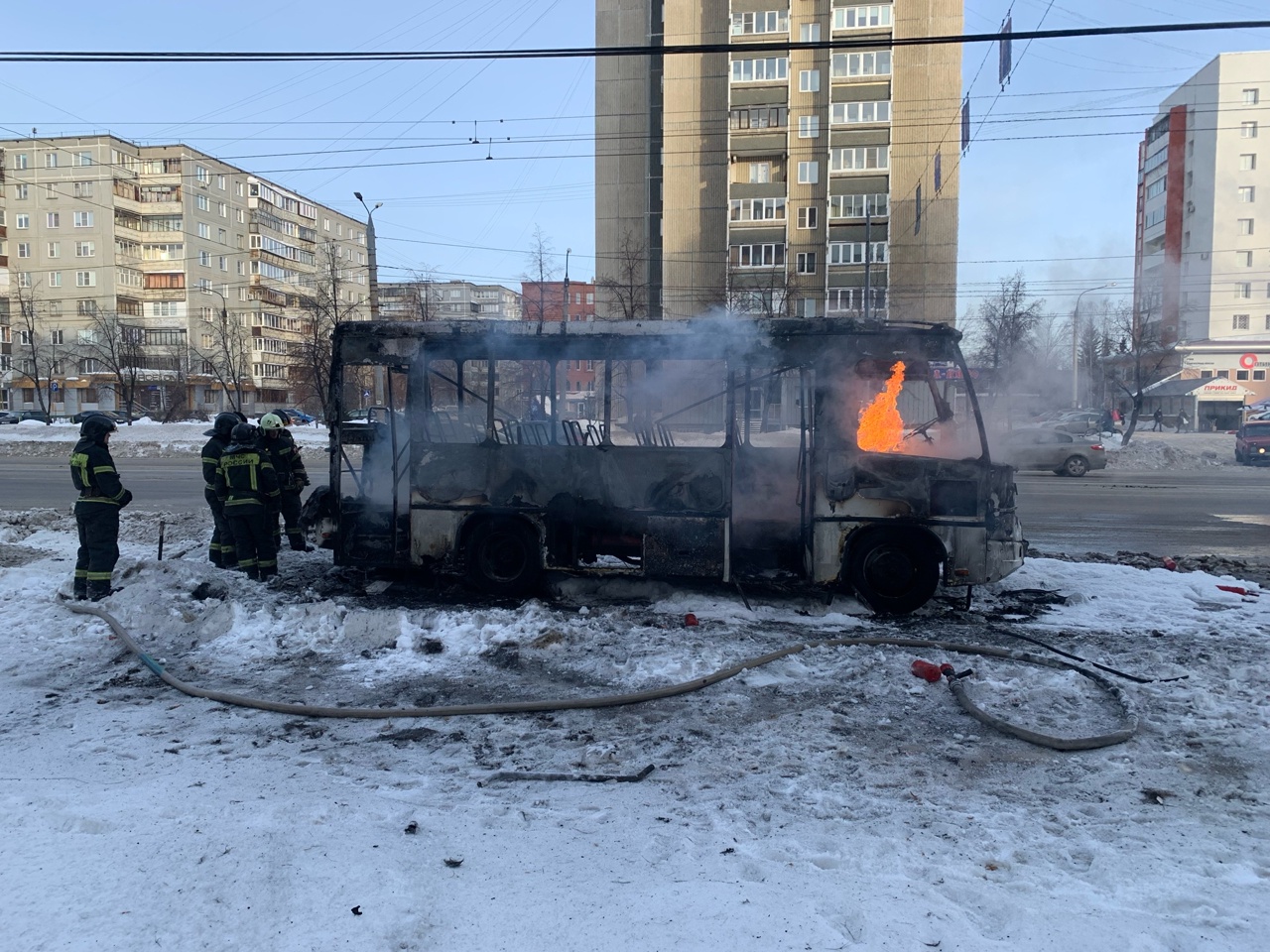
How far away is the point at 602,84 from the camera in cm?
5141

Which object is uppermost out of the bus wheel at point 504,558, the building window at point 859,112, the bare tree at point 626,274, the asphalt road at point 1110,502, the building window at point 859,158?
the building window at point 859,112

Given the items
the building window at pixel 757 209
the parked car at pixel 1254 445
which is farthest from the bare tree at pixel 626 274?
the parked car at pixel 1254 445

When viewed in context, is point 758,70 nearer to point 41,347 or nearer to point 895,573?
point 895,573

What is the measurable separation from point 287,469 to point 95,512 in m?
2.42

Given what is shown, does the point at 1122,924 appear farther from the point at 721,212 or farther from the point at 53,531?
the point at 721,212

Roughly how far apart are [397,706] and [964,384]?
576cm

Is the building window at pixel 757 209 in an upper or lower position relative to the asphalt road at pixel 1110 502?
upper

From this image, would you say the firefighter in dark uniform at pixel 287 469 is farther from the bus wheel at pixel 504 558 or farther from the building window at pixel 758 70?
the building window at pixel 758 70

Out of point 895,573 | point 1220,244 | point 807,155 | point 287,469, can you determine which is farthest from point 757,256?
point 895,573

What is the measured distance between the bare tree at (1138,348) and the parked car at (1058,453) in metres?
9.52

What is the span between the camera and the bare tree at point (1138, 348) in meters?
34.7

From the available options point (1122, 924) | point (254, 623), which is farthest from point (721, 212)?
point (1122, 924)

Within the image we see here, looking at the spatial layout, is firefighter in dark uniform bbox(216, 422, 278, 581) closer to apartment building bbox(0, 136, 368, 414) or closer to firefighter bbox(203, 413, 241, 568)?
firefighter bbox(203, 413, 241, 568)

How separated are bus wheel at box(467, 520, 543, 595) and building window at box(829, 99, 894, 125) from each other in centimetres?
4424
